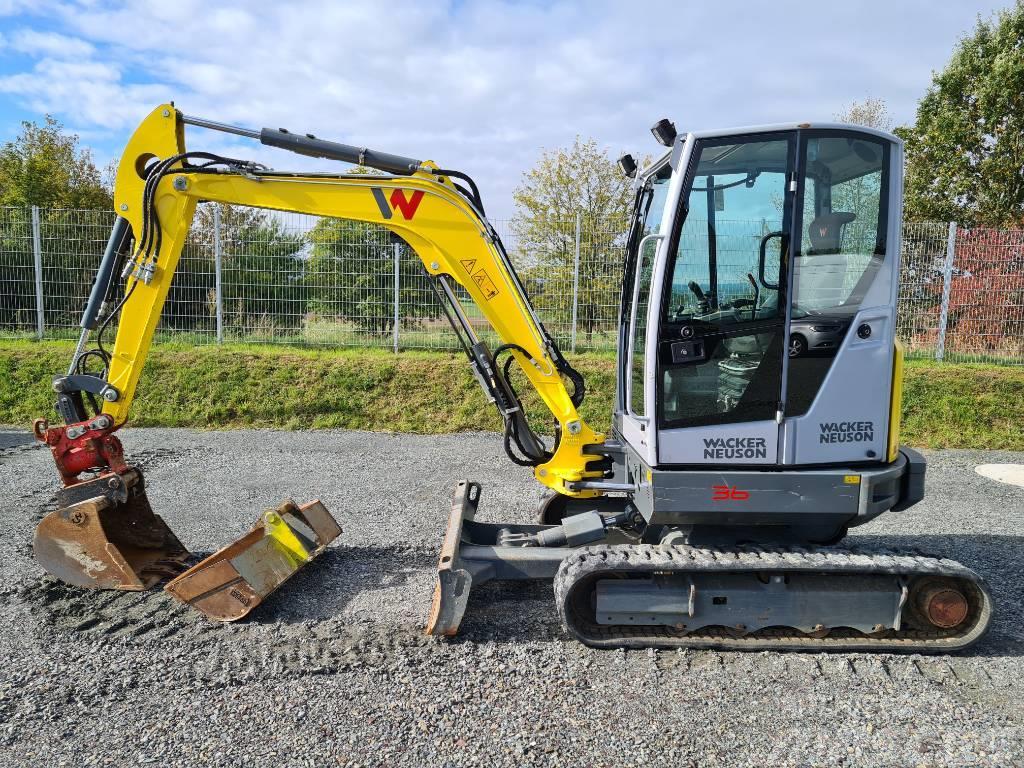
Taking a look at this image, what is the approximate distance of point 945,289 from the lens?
10695 mm

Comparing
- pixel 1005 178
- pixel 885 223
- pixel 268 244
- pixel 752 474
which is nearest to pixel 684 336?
pixel 752 474

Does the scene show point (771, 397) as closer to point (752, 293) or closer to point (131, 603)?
point (752, 293)

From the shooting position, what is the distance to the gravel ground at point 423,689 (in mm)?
3006

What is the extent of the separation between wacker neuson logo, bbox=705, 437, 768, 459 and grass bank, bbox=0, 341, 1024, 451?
5.95 metres

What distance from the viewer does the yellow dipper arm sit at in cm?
438

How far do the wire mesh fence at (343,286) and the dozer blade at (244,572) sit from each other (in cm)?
671

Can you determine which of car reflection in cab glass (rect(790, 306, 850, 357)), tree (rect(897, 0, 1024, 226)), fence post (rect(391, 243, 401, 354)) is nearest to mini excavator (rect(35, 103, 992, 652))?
car reflection in cab glass (rect(790, 306, 850, 357))

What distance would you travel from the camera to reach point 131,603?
429 cm

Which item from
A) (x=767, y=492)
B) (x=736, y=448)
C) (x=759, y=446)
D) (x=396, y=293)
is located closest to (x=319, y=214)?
(x=736, y=448)

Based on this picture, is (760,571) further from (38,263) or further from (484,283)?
(38,263)

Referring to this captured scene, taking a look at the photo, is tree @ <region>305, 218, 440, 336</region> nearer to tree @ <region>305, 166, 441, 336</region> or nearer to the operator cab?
tree @ <region>305, 166, 441, 336</region>

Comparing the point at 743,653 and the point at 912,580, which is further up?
the point at 912,580

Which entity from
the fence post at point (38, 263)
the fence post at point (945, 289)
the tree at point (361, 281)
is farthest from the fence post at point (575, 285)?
the fence post at point (38, 263)

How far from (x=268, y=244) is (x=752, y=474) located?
30.5 feet
